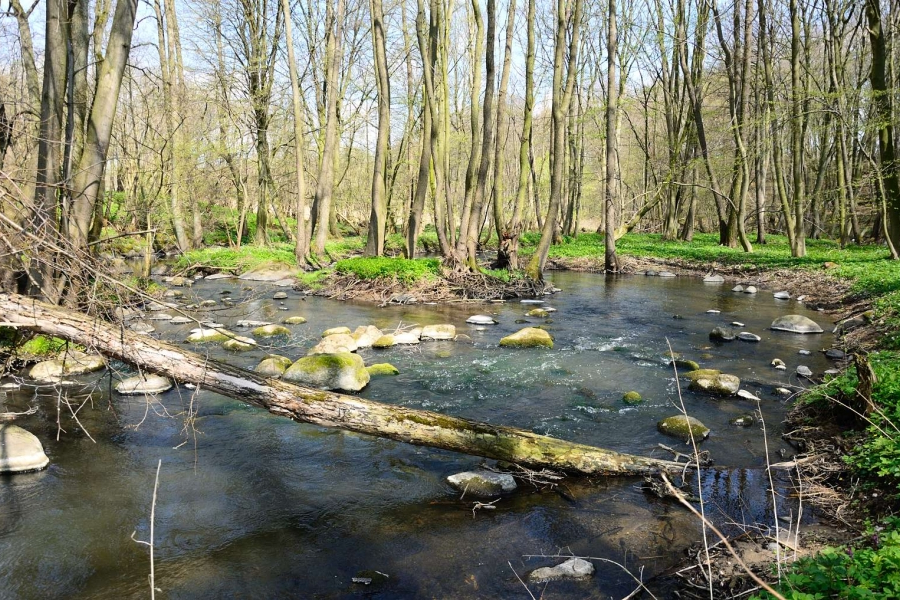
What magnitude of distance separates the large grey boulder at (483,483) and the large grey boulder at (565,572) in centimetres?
104

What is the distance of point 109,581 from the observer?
11.5 ft

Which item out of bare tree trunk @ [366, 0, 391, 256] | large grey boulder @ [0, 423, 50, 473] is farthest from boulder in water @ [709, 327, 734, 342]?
bare tree trunk @ [366, 0, 391, 256]

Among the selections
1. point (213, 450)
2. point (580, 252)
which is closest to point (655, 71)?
point (580, 252)

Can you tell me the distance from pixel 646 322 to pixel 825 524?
7974 millimetres

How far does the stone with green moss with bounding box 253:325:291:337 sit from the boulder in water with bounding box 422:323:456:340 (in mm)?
2559

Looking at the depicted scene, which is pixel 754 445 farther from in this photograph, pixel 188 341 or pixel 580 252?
pixel 580 252

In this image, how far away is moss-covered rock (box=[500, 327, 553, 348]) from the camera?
961 centimetres

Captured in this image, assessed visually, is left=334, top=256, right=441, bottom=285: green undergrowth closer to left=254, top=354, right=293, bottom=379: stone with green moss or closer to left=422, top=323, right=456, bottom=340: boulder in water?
left=422, top=323, right=456, bottom=340: boulder in water

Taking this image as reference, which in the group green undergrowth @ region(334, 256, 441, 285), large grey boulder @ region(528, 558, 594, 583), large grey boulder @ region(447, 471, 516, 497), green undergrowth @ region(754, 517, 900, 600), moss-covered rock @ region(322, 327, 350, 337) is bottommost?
large grey boulder @ region(528, 558, 594, 583)

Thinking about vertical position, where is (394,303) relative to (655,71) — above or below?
below

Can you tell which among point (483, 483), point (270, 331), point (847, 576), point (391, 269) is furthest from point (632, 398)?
point (391, 269)

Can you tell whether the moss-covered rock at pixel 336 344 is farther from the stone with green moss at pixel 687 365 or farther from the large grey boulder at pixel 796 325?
the large grey boulder at pixel 796 325

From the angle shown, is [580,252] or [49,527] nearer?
[49,527]

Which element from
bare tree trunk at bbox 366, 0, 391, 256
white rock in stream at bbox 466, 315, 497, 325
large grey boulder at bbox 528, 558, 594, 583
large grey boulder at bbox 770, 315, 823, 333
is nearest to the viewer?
large grey boulder at bbox 528, 558, 594, 583
